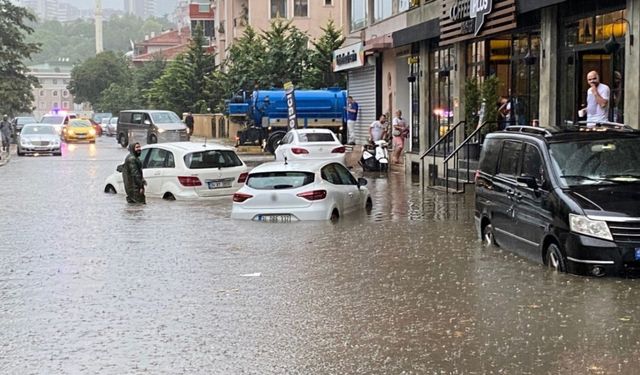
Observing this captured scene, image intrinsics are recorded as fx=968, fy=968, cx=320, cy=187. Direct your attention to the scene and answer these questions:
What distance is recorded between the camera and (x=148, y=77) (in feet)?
344

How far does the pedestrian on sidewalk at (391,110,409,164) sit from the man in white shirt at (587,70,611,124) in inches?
637

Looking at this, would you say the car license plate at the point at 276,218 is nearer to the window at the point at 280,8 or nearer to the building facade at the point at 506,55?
the building facade at the point at 506,55

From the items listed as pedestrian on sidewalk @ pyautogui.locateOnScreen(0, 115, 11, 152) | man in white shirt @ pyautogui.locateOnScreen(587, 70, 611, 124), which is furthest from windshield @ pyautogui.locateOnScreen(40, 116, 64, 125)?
man in white shirt @ pyautogui.locateOnScreen(587, 70, 611, 124)

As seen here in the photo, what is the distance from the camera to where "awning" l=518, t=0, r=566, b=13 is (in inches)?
778

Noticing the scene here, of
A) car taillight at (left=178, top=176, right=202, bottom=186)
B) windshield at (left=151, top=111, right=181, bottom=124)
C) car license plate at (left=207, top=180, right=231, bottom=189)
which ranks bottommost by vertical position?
car license plate at (left=207, top=180, right=231, bottom=189)

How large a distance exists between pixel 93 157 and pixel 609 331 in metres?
35.7

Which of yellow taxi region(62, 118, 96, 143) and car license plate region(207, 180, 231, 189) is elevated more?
yellow taxi region(62, 118, 96, 143)

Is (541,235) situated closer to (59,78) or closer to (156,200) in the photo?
(156,200)

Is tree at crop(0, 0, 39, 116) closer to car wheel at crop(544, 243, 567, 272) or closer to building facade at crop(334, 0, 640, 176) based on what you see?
building facade at crop(334, 0, 640, 176)

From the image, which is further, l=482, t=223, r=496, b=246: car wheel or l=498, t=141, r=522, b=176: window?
l=482, t=223, r=496, b=246: car wheel

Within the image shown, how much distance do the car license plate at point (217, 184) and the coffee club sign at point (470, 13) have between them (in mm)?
7435

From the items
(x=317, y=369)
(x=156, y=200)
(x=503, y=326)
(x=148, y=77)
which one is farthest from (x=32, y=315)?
(x=148, y=77)

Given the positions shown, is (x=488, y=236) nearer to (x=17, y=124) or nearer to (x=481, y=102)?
(x=481, y=102)

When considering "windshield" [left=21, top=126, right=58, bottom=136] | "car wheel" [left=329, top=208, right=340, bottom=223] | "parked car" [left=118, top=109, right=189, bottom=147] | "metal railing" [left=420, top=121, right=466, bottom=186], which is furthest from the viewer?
"parked car" [left=118, top=109, right=189, bottom=147]
